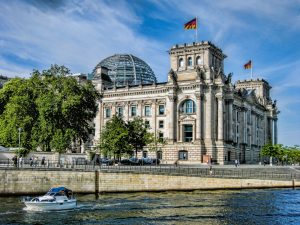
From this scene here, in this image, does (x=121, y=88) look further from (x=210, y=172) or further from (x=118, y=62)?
(x=210, y=172)

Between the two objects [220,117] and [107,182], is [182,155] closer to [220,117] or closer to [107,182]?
[220,117]

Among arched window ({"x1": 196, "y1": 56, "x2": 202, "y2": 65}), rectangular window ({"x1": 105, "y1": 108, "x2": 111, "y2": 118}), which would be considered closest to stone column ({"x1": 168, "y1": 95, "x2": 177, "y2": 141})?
arched window ({"x1": 196, "y1": 56, "x2": 202, "y2": 65})

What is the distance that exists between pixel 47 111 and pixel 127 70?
7109cm

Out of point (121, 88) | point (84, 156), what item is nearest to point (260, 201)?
point (84, 156)

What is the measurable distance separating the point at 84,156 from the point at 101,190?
79.2 feet

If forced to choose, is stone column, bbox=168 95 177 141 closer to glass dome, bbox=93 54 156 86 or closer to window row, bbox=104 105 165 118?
window row, bbox=104 105 165 118

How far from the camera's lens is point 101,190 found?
198 ft

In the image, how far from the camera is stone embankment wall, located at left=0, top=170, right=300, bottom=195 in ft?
185

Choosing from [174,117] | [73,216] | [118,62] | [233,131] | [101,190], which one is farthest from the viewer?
[118,62]

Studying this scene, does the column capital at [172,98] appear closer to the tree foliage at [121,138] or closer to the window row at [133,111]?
the window row at [133,111]

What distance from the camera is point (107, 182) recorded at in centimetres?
6081

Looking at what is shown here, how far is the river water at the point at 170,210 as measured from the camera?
4022 centimetres

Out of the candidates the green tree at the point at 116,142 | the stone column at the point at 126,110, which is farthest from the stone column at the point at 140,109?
the green tree at the point at 116,142

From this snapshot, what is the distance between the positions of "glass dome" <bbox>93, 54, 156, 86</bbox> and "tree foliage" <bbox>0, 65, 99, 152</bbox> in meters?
59.5
